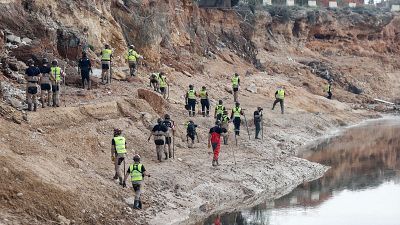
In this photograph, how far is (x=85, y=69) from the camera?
83.6 ft

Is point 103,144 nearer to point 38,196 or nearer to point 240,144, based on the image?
point 38,196

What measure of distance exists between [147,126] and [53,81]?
411 cm

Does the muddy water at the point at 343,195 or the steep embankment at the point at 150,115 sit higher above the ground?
the steep embankment at the point at 150,115

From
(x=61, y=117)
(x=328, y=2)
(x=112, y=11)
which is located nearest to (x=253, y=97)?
(x=112, y=11)

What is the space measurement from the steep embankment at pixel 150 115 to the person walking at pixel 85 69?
0.56m

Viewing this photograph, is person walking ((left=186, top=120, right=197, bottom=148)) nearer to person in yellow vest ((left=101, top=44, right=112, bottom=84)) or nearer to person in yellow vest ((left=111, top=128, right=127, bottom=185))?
person in yellow vest ((left=101, top=44, right=112, bottom=84))

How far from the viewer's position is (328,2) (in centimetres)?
7231

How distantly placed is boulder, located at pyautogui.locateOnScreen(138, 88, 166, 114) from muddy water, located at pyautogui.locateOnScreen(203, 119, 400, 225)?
6.89 metres

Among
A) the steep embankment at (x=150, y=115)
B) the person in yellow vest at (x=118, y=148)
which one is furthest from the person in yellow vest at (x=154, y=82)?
the person in yellow vest at (x=118, y=148)

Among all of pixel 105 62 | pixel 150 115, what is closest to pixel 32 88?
pixel 150 115

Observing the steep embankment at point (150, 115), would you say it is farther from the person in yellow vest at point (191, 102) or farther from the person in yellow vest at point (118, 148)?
the person in yellow vest at point (118, 148)

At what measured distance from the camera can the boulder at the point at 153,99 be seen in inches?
1073

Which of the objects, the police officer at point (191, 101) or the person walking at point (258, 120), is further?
the person walking at point (258, 120)

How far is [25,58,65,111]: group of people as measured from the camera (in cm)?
2122
